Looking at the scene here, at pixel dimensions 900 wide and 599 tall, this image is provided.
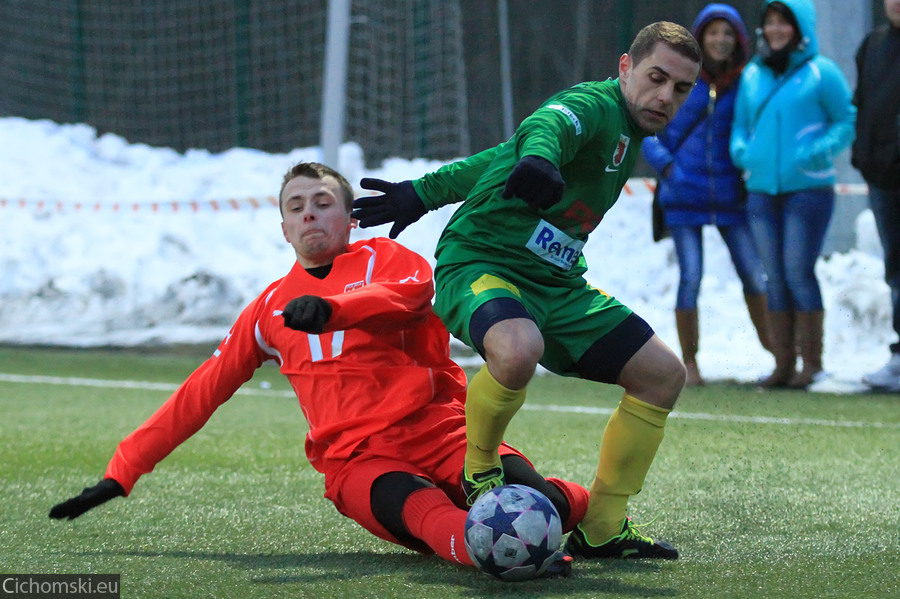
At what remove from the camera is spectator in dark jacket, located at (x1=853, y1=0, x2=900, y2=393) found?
674cm

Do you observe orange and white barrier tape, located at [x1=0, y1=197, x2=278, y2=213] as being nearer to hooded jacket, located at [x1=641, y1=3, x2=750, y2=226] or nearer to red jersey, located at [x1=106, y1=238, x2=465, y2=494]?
hooded jacket, located at [x1=641, y1=3, x2=750, y2=226]

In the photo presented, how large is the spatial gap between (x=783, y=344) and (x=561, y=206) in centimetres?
405

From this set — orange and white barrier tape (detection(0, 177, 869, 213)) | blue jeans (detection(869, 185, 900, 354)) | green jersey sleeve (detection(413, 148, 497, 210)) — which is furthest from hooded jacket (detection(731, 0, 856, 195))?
orange and white barrier tape (detection(0, 177, 869, 213))

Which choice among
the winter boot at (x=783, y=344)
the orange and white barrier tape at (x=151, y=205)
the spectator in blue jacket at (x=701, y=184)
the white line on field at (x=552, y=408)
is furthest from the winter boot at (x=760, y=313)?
the orange and white barrier tape at (x=151, y=205)

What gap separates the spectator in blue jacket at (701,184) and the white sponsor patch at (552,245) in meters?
3.89

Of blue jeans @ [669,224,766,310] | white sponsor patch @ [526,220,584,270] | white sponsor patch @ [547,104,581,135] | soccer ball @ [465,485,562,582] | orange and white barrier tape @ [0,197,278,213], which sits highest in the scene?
white sponsor patch @ [547,104,581,135]

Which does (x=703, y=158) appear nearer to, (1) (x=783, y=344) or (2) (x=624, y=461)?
(1) (x=783, y=344)

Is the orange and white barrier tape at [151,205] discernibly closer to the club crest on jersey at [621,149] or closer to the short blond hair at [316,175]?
the short blond hair at [316,175]

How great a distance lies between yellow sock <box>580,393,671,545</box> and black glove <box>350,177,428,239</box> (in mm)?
846

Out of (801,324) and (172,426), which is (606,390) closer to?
(801,324)

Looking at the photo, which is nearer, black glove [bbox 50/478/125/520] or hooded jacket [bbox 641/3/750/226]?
black glove [bbox 50/478/125/520]

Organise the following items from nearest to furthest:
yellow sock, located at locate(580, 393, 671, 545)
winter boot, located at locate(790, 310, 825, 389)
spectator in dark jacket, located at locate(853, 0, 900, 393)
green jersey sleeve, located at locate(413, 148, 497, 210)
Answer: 1. yellow sock, located at locate(580, 393, 671, 545)
2. green jersey sleeve, located at locate(413, 148, 497, 210)
3. spectator in dark jacket, located at locate(853, 0, 900, 393)
4. winter boot, located at locate(790, 310, 825, 389)

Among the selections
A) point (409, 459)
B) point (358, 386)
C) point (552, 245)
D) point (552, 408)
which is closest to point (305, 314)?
point (358, 386)

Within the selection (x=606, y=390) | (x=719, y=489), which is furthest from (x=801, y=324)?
(x=719, y=489)
